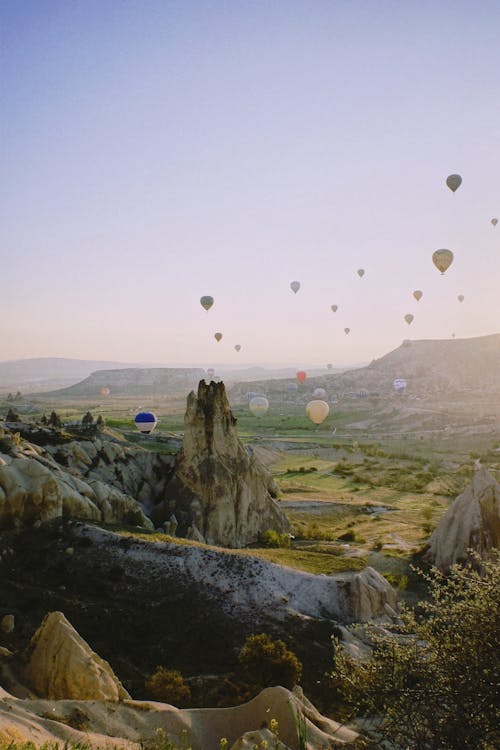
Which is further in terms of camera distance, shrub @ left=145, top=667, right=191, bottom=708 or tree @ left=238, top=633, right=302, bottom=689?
tree @ left=238, top=633, right=302, bottom=689

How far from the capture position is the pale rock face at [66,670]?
11648 millimetres

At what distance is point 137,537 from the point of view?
69.6ft

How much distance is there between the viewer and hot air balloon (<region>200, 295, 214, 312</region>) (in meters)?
74.6

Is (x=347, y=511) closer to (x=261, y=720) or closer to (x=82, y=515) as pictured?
(x=82, y=515)

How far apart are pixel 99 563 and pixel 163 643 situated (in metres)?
4.63

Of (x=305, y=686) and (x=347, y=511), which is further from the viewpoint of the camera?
(x=347, y=511)

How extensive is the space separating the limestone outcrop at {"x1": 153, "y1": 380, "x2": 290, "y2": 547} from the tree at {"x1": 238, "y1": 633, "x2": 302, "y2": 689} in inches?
560

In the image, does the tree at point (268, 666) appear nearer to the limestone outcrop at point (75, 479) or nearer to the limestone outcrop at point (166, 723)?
the limestone outcrop at point (166, 723)

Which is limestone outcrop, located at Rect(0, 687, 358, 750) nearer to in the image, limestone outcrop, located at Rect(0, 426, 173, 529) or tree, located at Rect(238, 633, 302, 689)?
tree, located at Rect(238, 633, 302, 689)

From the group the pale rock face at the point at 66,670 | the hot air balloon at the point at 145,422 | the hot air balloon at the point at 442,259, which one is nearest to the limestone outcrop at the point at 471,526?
the pale rock face at the point at 66,670

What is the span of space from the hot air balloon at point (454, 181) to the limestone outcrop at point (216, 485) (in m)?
37.3

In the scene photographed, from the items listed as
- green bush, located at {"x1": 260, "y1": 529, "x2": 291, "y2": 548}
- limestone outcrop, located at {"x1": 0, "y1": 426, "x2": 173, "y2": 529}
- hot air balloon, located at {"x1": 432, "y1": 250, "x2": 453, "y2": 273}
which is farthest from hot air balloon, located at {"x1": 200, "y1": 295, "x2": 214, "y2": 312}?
green bush, located at {"x1": 260, "y1": 529, "x2": 291, "y2": 548}

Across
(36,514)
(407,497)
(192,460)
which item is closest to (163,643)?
(36,514)

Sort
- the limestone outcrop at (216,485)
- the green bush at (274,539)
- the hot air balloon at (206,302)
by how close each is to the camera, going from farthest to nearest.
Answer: the hot air balloon at (206,302)
the green bush at (274,539)
the limestone outcrop at (216,485)
